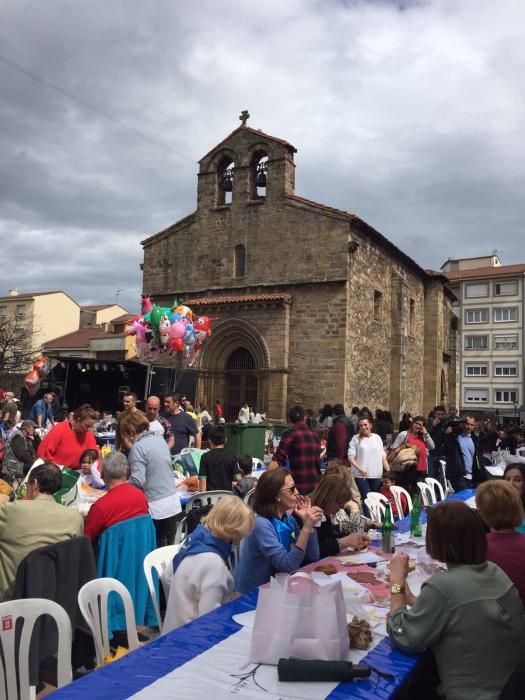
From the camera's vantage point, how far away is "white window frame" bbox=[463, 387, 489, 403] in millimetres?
44500

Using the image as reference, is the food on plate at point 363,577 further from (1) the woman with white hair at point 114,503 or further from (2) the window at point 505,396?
(2) the window at point 505,396

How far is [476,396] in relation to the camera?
44.9 meters

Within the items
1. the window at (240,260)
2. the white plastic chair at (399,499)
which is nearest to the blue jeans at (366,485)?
the white plastic chair at (399,499)

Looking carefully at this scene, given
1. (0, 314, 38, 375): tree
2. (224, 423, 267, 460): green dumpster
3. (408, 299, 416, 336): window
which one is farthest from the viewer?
(0, 314, 38, 375): tree

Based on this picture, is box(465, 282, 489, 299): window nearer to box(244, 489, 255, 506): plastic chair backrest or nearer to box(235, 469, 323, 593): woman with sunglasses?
box(244, 489, 255, 506): plastic chair backrest

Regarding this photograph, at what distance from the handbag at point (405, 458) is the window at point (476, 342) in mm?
41261

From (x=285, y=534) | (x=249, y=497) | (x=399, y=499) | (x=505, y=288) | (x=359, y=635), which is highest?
(x=505, y=288)

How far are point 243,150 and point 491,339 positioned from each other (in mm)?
32767

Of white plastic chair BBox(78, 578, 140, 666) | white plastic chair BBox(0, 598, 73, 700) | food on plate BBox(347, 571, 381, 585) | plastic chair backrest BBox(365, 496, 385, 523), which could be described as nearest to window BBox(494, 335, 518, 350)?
plastic chair backrest BBox(365, 496, 385, 523)

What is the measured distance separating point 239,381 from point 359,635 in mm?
17385

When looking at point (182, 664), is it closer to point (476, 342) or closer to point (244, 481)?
point (244, 481)

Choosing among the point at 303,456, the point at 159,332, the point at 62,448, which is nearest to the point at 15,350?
the point at 159,332

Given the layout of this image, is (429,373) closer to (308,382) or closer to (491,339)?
(308,382)

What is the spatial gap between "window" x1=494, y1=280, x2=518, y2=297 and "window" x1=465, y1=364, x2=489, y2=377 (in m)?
5.94
